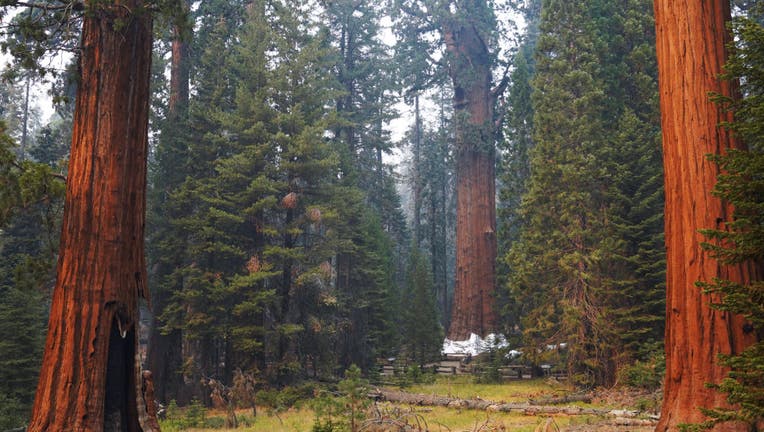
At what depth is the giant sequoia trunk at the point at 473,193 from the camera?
26453mm

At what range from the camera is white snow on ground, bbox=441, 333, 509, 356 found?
994 inches

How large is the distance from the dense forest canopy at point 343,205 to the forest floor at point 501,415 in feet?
3.09

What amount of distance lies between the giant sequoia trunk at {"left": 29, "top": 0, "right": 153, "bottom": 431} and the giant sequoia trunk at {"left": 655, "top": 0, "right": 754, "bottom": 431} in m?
6.24

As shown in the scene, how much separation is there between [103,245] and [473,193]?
21.4 meters

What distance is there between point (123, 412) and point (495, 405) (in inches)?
355

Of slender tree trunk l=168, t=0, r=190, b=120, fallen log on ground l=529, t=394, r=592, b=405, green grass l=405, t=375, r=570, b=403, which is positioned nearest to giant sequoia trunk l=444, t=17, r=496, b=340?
green grass l=405, t=375, r=570, b=403

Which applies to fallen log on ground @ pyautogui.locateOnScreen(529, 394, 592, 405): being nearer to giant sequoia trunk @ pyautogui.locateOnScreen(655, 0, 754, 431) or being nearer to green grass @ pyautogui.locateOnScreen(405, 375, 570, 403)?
green grass @ pyautogui.locateOnScreen(405, 375, 570, 403)

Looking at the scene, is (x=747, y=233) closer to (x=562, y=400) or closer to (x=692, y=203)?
(x=692, y=203)

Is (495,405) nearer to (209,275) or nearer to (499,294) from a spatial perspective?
(209,275)

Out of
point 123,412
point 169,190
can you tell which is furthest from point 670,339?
point 169,190

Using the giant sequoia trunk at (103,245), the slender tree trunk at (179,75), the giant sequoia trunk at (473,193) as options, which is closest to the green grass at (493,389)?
the giant sequoia trunk at (473,193)

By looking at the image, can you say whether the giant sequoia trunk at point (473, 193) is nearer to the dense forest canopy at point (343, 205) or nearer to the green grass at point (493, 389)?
the dense forest canopy at point (343, 205)

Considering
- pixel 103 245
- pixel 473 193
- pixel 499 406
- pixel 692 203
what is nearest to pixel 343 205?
pixel 473 193

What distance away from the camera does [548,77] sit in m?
18.9
